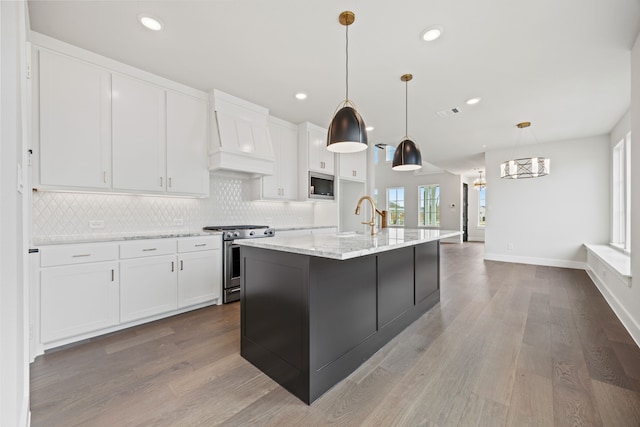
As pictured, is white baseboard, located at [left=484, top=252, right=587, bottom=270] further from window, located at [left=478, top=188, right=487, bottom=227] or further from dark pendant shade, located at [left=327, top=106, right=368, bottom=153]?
dark pendant shade, located at [left=327, top=106, right=368, bottom=153]

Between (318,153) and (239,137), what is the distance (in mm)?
1586

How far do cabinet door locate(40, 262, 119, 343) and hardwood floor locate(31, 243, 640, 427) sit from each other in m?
0.17

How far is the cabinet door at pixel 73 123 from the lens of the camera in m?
2.39

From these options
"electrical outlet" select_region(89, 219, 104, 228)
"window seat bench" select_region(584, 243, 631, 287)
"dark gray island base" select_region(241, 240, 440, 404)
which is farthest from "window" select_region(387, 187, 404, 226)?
"electrical outlet" select_region(89, 219, 104, 228)

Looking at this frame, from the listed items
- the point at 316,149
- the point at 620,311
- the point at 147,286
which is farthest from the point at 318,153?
the point at 620,311

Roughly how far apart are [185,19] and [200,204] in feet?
7.11

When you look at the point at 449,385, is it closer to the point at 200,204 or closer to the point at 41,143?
the point at 200,204

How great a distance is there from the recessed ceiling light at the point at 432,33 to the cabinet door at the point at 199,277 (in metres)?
3.06

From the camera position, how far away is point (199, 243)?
3.19 metres

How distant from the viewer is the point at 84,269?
2404mm

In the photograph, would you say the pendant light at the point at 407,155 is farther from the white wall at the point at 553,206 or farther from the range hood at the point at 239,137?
the white wall at the point at 553,206

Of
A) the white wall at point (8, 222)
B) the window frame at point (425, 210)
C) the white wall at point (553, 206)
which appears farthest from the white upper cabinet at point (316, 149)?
the window frame at point (425, 210)

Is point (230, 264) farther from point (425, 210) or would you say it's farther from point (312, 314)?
point (425, 210)

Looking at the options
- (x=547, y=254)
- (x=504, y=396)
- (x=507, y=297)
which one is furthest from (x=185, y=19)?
(x=547, y=254)
